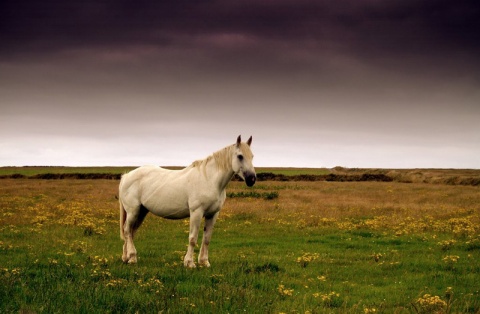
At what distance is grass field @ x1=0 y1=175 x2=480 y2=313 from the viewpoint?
786cm

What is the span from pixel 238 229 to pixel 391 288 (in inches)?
409

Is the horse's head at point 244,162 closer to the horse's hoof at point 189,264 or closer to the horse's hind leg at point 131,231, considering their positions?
the horse's hoof at point 189,264

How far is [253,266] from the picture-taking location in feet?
37.6

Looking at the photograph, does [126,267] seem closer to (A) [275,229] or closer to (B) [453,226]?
(A) [275,229]

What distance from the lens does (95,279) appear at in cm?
957

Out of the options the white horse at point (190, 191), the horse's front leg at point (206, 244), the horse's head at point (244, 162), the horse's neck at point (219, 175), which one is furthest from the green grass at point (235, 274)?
the horse's head at point (244, 162)

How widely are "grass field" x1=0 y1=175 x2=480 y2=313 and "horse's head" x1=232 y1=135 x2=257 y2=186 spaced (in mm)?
2332

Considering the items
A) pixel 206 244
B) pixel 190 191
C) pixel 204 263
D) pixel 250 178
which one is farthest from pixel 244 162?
pixel 204 263

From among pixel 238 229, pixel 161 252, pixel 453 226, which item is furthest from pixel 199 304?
pixel 453 226

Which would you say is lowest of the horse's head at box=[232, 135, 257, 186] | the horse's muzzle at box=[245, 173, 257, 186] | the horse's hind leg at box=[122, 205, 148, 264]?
the horse's hind leg at box=[122, 205, 148, 264]

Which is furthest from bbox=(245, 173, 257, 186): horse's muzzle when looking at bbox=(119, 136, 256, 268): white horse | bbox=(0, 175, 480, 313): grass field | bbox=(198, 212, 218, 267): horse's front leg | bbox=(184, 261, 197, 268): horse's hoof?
bbox=(184, 261, 197, 268): horse's hoof

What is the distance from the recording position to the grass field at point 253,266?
309 inches

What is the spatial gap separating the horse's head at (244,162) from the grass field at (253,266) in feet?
→ 7.65

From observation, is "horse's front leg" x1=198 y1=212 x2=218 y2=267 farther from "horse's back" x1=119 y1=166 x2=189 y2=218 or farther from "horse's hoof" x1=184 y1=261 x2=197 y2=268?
"horse's back" x1=119 y1=166 x2=189 y2=218
